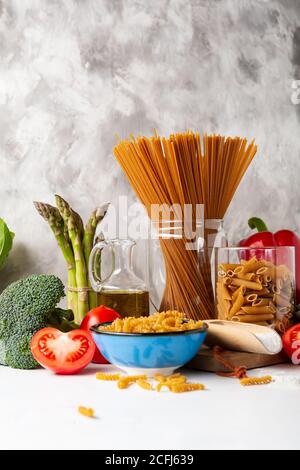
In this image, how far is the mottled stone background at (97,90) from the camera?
6.00 ft

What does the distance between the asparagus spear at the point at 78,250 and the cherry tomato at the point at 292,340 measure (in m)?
A: 0.51

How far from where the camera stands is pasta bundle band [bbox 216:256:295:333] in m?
1.29

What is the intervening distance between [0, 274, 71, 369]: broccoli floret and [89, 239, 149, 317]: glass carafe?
0.12m

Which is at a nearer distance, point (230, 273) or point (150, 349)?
point (150, 349)

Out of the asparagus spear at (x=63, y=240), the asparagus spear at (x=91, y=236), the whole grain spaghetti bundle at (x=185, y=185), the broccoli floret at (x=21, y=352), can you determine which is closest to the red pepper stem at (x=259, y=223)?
the whole grain spaghetti bundle at (x=185, y=185)

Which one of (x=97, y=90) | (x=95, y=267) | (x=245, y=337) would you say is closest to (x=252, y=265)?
(x=245, y=337)

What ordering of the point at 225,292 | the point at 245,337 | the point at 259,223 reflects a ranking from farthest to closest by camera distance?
the point at 259,223, the point at 225,292, the point at 245,337

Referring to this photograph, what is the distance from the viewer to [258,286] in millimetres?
1275

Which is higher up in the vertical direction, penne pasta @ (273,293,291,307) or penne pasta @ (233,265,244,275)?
penne pasta @ (233,265,244,275)

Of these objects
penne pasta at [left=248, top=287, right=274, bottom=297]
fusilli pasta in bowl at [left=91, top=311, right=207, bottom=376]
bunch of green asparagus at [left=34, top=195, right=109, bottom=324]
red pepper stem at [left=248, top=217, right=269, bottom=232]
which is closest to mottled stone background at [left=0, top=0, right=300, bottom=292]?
red pepper stem at [left=248, top=217, right=269, bottom=232]

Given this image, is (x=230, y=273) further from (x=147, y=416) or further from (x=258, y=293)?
(x=147, y=416)

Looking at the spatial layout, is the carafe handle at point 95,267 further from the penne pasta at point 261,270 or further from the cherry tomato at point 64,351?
the penne pasta at point 261,270

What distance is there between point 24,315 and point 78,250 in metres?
0.29

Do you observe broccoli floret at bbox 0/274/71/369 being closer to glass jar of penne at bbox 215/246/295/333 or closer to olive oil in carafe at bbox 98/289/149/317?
olive oil in carafe at bbox 98/289/149/317
